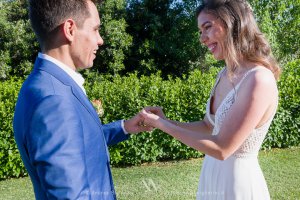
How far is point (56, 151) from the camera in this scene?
133cm

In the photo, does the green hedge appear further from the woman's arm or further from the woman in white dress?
the woman's arm

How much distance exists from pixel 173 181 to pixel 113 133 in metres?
4.48

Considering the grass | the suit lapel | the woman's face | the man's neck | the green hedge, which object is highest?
the woman's face

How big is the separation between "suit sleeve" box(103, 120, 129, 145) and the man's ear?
84 centimetres

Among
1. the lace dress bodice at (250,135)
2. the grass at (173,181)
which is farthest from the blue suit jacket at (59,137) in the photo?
the grass at (173,181)

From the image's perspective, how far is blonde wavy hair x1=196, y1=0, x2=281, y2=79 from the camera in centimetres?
242

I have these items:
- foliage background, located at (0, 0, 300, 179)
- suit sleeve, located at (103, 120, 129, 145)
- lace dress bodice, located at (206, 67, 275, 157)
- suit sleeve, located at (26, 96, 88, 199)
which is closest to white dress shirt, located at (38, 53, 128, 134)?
suit sleeve, located at (26, 96, 88, 199)

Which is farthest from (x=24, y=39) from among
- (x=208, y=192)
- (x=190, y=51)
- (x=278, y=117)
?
(x=208, y=192)

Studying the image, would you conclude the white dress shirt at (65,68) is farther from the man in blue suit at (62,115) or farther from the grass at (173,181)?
the grass at (173,181)

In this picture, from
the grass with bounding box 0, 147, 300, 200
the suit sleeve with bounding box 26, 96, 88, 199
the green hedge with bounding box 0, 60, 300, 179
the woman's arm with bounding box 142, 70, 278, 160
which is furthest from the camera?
the green hedge with bounding box 0, 60, 300, 179

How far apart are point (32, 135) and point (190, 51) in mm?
14536

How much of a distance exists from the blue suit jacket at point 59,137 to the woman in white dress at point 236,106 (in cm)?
87

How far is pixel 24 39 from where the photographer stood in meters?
14.5

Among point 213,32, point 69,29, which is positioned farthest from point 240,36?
point 69,29
